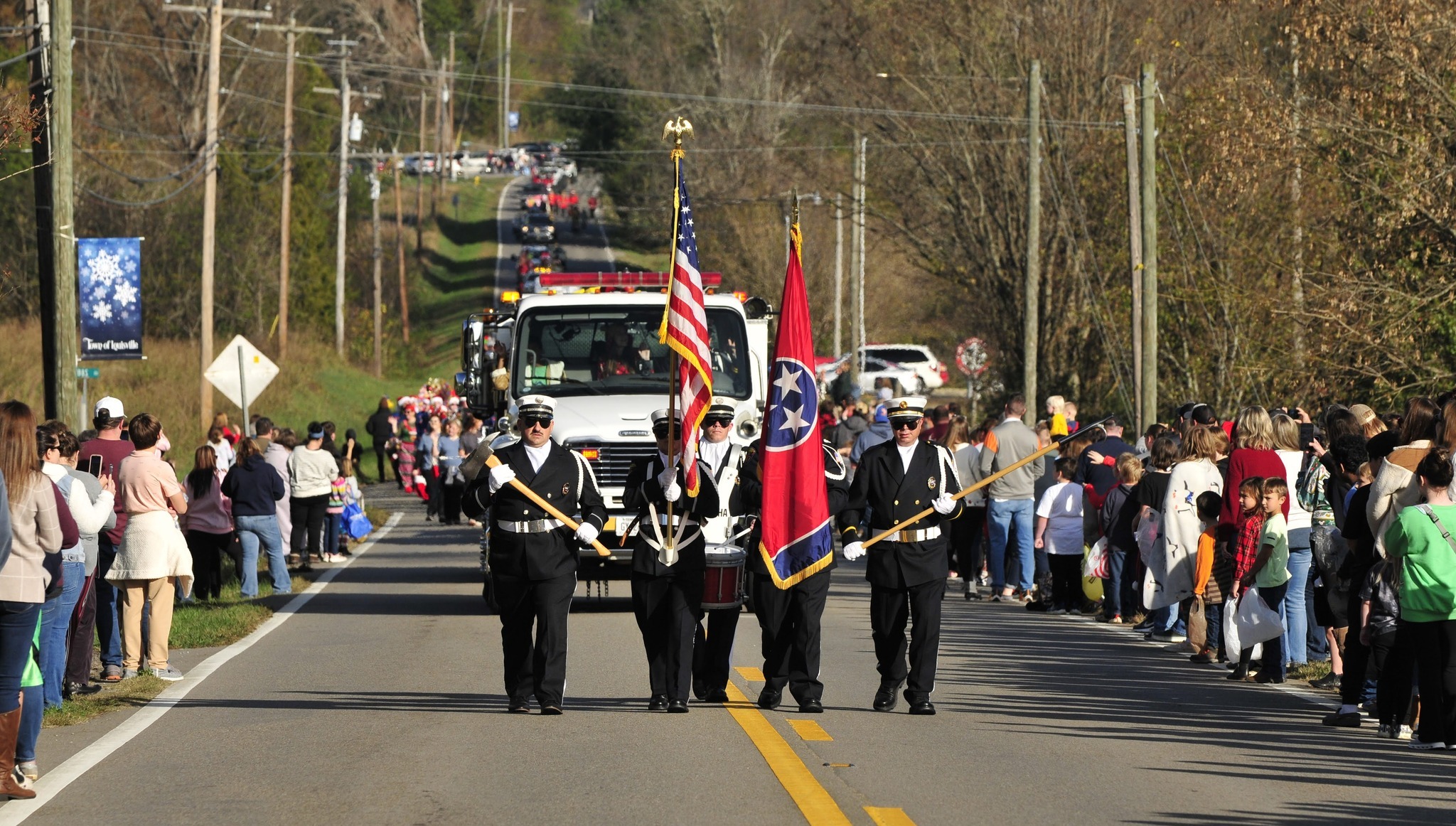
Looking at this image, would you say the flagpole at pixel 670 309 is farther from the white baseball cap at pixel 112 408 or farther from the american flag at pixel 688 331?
the white baseball cap at pixel 112 408

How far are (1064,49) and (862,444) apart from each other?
19.5 m

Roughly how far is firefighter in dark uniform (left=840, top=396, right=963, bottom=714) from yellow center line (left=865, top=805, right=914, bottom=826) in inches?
116

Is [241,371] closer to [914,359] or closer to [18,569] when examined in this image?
[18,569]

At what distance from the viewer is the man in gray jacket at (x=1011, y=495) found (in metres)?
19.5

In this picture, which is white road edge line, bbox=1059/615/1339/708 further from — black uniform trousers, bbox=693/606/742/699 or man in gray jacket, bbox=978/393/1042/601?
black uniform trousers, bbox=693/606/742/699

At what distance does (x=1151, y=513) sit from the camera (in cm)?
1602

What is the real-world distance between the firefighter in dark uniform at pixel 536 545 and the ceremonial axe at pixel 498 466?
0.06m

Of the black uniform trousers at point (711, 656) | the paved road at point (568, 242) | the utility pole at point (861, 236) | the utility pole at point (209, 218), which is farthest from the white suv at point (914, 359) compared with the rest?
the black uniform trousers at point (711, 656)

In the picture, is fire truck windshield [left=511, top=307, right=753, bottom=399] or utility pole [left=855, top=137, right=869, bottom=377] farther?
utility pole [left=855, top=137, right=869, bottom=377]

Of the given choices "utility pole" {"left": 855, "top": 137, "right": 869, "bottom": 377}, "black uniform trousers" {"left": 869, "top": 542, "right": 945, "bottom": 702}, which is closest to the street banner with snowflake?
"black uniform trousers" {"left": 869, "top": 542, "right": 945, "bottom": 702}

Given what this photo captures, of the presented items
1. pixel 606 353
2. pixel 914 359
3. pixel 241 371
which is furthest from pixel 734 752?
pixel 914 359

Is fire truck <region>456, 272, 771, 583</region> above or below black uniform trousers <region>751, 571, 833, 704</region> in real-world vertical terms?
above

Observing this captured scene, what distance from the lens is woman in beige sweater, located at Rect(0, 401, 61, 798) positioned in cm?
901

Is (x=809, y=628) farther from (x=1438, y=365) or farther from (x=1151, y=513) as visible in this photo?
(x=1438, y=365)
